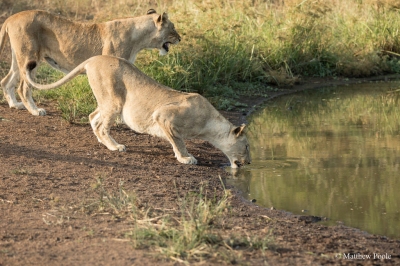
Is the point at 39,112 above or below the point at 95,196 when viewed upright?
below

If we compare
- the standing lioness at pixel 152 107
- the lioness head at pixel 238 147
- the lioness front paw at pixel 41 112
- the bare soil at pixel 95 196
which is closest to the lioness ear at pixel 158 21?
the bare soil at pixel 95 196

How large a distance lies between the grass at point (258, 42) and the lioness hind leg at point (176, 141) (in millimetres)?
2380

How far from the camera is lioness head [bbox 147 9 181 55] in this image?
9773 millimetres

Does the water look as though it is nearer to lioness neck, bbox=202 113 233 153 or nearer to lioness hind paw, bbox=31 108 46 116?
lioness neck, bbox=202 113 233 153

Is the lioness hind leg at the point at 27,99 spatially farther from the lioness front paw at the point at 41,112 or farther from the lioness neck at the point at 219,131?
the lioness neck at the point at 219,131

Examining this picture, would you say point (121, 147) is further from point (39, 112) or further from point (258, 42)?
point (258, 42)

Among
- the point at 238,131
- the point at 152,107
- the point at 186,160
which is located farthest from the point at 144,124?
the point at 238,131

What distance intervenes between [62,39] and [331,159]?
3542 millimetres

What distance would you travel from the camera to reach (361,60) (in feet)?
46.7

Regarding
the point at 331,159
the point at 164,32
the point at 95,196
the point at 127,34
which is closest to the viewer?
the point at 95,196

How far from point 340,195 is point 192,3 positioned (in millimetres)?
6674

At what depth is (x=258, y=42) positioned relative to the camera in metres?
13.3

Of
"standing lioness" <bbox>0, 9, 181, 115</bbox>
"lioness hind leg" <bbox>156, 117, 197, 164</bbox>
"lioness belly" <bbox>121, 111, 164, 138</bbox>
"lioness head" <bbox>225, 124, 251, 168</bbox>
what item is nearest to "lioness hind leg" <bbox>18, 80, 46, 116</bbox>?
"standing lioness" <bbox>0, 9, 181, 115</bbox>

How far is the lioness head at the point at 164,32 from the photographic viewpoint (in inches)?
385
